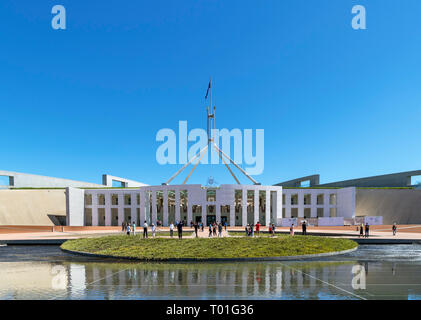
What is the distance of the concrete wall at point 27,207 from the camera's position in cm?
4528

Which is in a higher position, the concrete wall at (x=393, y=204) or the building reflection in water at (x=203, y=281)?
the building reflection in water at (x=203, y=281)

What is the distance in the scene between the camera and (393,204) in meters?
49.8

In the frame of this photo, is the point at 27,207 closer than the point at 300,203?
Yes

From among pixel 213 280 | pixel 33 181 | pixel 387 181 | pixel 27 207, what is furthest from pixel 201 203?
pixel 387 181

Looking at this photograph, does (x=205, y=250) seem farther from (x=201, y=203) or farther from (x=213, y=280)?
(x=201, y=203)

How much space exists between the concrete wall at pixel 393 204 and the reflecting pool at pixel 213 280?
44.7m

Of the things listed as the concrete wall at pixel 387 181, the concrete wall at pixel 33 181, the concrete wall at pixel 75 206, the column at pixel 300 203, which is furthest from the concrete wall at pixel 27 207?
the concrete wall at pixel 387 181

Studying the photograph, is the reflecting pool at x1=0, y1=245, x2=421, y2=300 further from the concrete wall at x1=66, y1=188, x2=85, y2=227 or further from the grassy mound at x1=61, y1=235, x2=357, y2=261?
the concrete wall at x1=66, y1=188, x2=85, y2=227

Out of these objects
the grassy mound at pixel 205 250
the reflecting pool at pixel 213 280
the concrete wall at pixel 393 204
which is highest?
the reflecting pool at pixel 213 280

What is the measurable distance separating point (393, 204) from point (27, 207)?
63243 mm

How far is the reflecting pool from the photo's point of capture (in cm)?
679

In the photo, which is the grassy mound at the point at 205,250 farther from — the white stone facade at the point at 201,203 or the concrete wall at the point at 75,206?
the concrete wall at the point at 75,206
